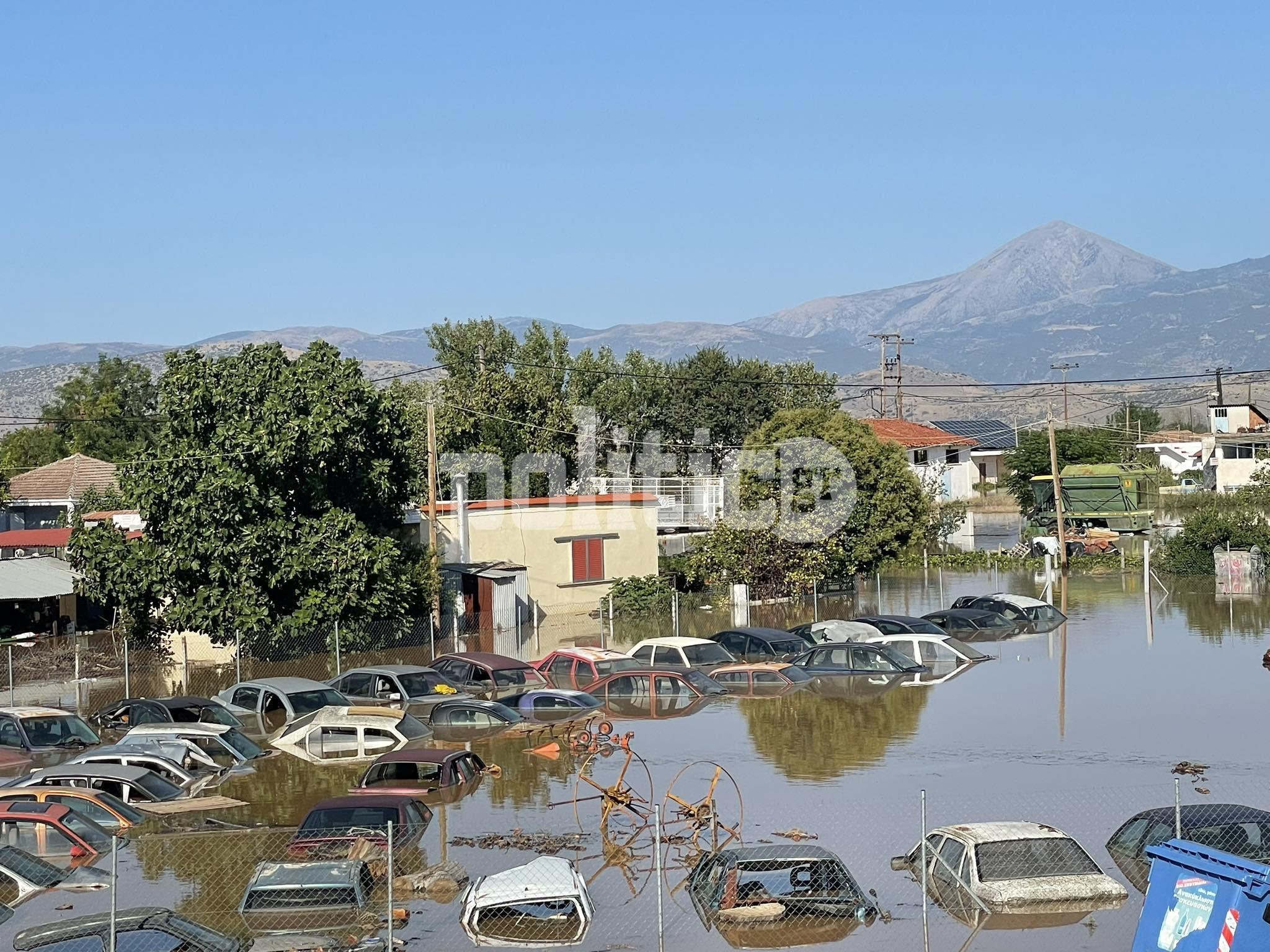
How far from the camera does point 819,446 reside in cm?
4681

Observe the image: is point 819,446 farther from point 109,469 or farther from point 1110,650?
point 109,469

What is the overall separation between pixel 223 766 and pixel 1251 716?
1764 centimetres

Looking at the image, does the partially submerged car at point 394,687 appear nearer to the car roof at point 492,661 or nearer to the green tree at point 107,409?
the car roof at point 492,661

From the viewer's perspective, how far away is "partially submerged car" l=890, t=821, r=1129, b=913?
47.0ft

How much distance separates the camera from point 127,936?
12.4 meters

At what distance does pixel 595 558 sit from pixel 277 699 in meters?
18.1

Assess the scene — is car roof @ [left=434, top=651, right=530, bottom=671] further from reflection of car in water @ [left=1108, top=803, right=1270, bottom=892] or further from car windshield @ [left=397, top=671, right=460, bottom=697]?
reflection of car in water @ [left=1108, top=803, right=1270, bottom=892]

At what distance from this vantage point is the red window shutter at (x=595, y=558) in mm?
45188

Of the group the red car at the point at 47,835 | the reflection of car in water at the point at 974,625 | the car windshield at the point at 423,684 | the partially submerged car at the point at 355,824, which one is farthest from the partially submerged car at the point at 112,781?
the reflection of car in water at the point at 974,625

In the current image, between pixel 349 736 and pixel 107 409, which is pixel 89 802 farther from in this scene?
pixel 107 409

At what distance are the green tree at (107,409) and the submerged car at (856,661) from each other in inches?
2381

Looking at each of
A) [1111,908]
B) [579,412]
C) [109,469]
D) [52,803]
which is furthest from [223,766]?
[579,412]

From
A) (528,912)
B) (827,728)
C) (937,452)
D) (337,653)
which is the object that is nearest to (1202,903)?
(528,912)

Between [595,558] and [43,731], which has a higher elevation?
[595,558]
